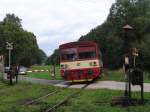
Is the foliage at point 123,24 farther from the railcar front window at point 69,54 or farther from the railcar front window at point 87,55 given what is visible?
the railcar front window at point 69,54

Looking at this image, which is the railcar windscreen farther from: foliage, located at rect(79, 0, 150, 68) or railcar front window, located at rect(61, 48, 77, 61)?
foliage, located at rect(79, 0, 150, 68)

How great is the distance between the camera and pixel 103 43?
12962 cm

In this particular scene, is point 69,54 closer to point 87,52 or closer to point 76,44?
point 76,44

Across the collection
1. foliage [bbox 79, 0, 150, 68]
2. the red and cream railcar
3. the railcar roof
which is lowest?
the red and cream railcar

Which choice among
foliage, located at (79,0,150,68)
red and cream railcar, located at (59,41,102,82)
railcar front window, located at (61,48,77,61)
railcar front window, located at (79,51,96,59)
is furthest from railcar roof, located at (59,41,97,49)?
foliage, located at (79,0,150,68)

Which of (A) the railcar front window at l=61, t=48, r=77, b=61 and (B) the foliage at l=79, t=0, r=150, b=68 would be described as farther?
(B) the foliage at l=79, t=0, r=150, b=68

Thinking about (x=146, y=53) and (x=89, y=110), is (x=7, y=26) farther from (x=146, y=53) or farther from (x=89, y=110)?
(x=89, y=110)

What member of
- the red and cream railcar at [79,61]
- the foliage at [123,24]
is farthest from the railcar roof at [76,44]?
the foliage at [123,24]

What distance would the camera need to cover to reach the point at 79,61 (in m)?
37.2

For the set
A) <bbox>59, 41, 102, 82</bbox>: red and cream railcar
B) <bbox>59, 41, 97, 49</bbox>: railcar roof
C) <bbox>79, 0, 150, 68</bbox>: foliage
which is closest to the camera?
<bbox>59, 41, 102, 82</bbox>: red and cream railcar

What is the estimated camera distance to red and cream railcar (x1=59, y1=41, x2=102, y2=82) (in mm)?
37062

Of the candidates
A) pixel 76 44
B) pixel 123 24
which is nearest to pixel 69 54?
pixel 76 44

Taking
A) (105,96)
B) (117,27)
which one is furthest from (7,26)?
(105,96)

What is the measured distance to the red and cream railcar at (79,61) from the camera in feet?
122
